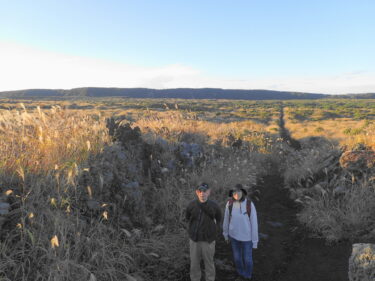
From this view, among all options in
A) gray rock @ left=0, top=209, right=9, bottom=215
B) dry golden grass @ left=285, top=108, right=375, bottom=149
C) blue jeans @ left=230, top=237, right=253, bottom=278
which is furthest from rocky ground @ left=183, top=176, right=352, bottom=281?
dry golden grass @ left=285, top=108, right=375, bottom=149

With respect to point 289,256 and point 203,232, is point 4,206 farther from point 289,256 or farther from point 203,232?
point 289,256

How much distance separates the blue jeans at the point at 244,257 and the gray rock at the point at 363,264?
4.62 feet

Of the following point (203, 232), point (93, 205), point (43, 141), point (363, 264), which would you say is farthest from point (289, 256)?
point (43, 141)

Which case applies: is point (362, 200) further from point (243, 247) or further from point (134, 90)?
point (134, 90)

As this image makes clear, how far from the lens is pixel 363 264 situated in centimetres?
342

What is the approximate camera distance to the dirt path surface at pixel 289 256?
452 cm

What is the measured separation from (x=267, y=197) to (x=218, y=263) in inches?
163

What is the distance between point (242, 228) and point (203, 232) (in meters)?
0.78

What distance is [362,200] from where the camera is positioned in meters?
5.97

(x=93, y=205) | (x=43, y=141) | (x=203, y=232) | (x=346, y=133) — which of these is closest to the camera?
(x=203, y=232)

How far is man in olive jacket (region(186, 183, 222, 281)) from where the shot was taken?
4.02 metres

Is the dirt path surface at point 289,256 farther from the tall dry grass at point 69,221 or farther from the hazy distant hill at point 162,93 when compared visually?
the hazy distant hill at point 162,93

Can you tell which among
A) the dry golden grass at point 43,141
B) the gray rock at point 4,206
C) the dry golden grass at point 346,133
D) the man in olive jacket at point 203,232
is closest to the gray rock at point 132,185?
the dry golden grass at point 43,141

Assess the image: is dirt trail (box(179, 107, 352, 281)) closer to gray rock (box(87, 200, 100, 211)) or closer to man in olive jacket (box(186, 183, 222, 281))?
man in olive jacket (box(186, 183, 222, 281))
